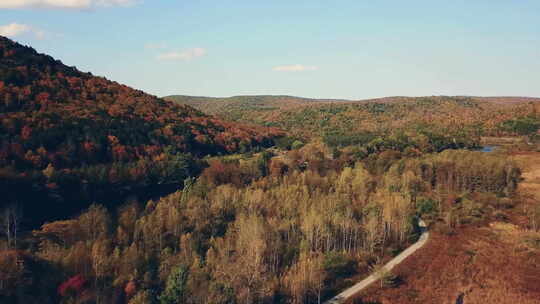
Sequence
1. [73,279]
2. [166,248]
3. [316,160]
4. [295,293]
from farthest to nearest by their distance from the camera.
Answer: [316,160] < [166,248] < [295,293] < [73,279]

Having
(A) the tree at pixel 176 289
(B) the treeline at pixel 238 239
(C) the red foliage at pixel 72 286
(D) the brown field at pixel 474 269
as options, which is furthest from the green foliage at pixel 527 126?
(C) the red foliage at pixel 72 286

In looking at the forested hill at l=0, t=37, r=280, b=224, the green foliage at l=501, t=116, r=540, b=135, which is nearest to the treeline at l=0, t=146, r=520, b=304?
the forested hill at l=0, t=37, r=280, b=224

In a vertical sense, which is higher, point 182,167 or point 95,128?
point 95,128

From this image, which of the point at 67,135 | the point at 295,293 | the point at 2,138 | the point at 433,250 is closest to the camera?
the point at 295,293

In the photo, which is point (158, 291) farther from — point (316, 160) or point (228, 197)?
point (316, 160)

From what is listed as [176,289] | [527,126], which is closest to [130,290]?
[176,289]

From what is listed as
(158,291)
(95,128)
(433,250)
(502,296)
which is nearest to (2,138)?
(95,128)

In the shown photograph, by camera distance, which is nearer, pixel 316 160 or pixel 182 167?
pixel 182 167

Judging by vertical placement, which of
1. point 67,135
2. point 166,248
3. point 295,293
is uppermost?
point 67,135
